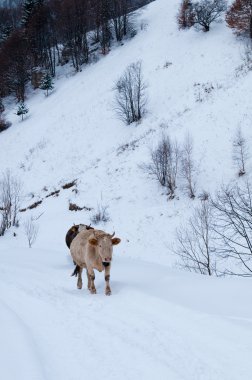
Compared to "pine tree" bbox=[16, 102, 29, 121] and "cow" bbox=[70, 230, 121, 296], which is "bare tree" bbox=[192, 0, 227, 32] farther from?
"cow" bbox=[70, 230, 121, 296]

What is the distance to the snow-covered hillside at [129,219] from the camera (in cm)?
361

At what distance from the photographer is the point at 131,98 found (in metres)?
35.4

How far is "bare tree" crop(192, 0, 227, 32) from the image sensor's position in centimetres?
4247

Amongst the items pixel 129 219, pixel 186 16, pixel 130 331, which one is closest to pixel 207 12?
pixel 186 16

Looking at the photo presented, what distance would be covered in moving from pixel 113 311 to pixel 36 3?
68.1 meters

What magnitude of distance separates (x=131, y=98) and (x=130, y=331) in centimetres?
3285

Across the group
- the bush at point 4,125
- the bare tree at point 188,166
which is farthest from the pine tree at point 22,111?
the bare tree at point 188,166

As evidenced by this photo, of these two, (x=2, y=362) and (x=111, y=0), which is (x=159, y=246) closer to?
(x=2, y=362)

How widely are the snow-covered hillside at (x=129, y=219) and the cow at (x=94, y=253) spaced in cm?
37

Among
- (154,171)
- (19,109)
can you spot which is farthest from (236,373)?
(19,109)

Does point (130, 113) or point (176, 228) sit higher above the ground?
point (130, 113)

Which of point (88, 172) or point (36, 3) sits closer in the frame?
point (88, 172)

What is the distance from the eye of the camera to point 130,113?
118ft

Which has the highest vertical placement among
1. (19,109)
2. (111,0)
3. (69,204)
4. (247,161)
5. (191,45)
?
(111,0)
